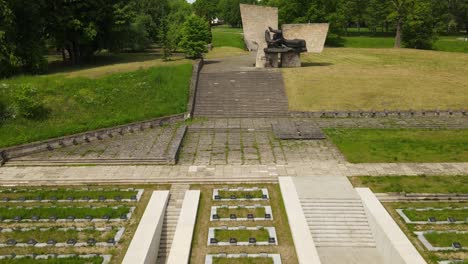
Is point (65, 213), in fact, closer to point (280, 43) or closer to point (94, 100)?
point (94, 100)

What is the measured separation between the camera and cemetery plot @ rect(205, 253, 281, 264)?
1523 cm

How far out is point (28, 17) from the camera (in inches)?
1382

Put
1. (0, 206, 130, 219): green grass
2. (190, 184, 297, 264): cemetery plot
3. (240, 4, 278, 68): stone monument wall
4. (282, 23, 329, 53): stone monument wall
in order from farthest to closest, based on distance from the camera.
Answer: (282, 23, 329, 53): stone monument wall, (240, 4, 278, 68): stone monument wall, (0, 206, 130, 219): green grass, (190, 184, 297, 264): cemetery plot

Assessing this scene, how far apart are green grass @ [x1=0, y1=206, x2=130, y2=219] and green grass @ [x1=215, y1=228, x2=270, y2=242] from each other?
4.94 metres

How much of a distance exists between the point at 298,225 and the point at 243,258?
3.09 meters

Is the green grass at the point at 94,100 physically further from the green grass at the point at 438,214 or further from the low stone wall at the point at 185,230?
the green grass at the point at 438,214

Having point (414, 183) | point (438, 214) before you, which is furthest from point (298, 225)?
point (414, 183)

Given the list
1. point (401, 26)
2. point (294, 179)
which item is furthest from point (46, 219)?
point (401, 26)

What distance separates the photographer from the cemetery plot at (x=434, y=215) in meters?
17.4

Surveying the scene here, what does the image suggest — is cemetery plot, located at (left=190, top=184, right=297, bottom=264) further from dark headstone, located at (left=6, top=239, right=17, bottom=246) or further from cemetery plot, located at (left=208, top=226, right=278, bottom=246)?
dark headstone, located at (left=6, top=239, right=17, bottom=246)

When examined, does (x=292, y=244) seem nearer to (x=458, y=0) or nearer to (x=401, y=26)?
(x=401, y=26)

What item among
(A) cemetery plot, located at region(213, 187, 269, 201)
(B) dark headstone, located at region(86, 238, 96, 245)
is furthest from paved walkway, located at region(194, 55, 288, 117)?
(B) dark headstone, located at region(86, 238, 96, 245)

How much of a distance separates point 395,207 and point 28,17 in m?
34.7

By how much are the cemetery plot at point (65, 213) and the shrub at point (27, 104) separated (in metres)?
11.8
